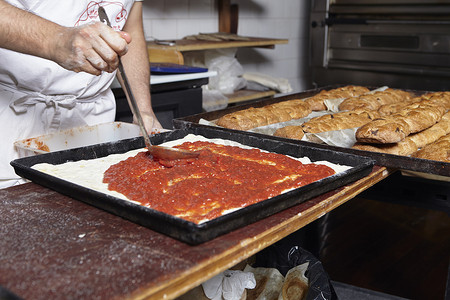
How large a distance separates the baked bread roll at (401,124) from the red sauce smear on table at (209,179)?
405 mm

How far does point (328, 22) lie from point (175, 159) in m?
3.40

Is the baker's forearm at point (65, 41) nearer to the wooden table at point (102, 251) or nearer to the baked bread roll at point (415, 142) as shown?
the wooden table at point (102, 251)

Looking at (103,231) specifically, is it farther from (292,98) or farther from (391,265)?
(391,265)

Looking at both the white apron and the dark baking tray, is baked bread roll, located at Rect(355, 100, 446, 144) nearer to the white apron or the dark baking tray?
the dark baking tray

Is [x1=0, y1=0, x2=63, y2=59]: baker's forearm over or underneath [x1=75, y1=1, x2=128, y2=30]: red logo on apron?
underneath

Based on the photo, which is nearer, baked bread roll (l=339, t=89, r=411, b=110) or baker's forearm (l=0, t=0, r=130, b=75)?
baker's forearm (l=0, t=0, r=130, b=75)

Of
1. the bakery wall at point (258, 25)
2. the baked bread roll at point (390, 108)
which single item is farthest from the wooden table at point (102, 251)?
the bakery wall at point (258, 25)

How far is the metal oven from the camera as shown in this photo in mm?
3844

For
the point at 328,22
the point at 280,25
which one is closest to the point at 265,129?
the point at 328,22

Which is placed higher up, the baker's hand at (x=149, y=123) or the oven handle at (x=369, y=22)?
the oven handle at (x=369, y=22)

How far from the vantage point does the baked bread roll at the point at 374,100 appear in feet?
8.13

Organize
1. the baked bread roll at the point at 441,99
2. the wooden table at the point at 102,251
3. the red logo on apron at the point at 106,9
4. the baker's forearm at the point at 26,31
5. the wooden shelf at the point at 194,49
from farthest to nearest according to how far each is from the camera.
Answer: the wooden shelf at the point at 194,49 < the baked bread roll at the point at 441,99 < the red logo on apron at the point at 106,9 < the baker's forearm at the point at 26,31 < the wooden table at the point at 102,251

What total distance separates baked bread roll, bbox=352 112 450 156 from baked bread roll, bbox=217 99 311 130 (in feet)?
1.61

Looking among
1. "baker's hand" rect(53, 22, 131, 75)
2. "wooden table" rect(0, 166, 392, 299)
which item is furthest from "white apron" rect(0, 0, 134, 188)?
"wooden table" rect(0, 166, 392, 299)
